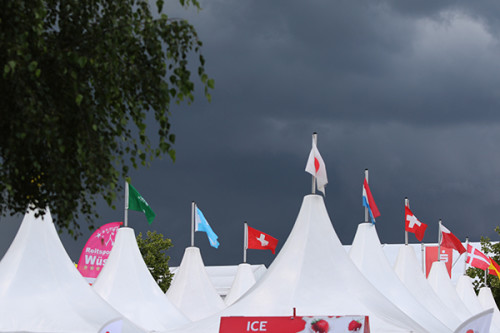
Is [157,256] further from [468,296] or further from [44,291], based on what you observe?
[44,291]

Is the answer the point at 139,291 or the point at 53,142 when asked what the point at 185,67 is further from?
the point at 139,291

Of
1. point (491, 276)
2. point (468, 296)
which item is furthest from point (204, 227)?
point (491, 276)

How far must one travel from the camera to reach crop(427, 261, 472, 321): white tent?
35.0 metres

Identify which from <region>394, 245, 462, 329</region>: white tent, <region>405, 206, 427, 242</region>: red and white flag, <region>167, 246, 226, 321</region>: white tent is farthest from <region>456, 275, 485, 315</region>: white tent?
<region>167, 246, 226, 321</region>: white tent

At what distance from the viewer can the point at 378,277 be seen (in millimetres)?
26109

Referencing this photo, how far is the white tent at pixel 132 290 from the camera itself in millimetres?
25938

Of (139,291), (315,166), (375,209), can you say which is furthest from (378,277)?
(139,291)

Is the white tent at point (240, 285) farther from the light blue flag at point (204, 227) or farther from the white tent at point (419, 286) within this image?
the white tent at point (419, 286)

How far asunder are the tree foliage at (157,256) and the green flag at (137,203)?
1841 centimetres

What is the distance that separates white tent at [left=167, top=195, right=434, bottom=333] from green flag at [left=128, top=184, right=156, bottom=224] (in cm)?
881

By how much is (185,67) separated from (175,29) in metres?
0.48

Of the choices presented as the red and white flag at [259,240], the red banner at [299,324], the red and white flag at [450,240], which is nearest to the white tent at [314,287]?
the red banner at [299,324]

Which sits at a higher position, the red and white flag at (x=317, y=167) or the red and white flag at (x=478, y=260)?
the red and white flag at (x=317, y=167)

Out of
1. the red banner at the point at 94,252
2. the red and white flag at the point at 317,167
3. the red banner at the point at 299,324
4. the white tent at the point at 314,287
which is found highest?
the red and white flag at the point at 317,167
